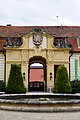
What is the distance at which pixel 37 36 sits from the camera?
3753cm

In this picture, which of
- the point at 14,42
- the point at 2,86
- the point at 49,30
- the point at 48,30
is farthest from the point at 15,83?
the point at 49,30

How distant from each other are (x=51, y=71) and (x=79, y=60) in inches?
157

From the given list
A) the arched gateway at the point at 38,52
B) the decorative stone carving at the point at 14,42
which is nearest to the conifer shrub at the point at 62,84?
the arched gateway at the point at 38,52

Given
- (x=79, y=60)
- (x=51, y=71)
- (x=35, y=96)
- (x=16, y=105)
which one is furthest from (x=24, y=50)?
(x=16, y=105)

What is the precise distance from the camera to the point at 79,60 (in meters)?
38.7

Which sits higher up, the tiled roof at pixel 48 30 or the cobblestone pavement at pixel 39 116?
the tiled roof at pixel 48 30

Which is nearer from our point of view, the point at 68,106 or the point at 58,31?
the point at 68,106

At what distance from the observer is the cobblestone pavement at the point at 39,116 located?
12.6 metres

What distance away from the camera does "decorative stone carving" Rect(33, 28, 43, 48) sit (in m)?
37.4

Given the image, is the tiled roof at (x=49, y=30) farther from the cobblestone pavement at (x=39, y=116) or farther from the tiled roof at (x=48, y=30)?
the cobblestone pavement at (x=39, y=116)

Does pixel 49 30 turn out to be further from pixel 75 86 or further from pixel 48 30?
pixel 75 86

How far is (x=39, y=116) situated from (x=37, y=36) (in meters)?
25.0

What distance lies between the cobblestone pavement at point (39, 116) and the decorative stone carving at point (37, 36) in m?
23.9

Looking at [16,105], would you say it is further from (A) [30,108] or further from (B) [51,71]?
(B) [51,71]
